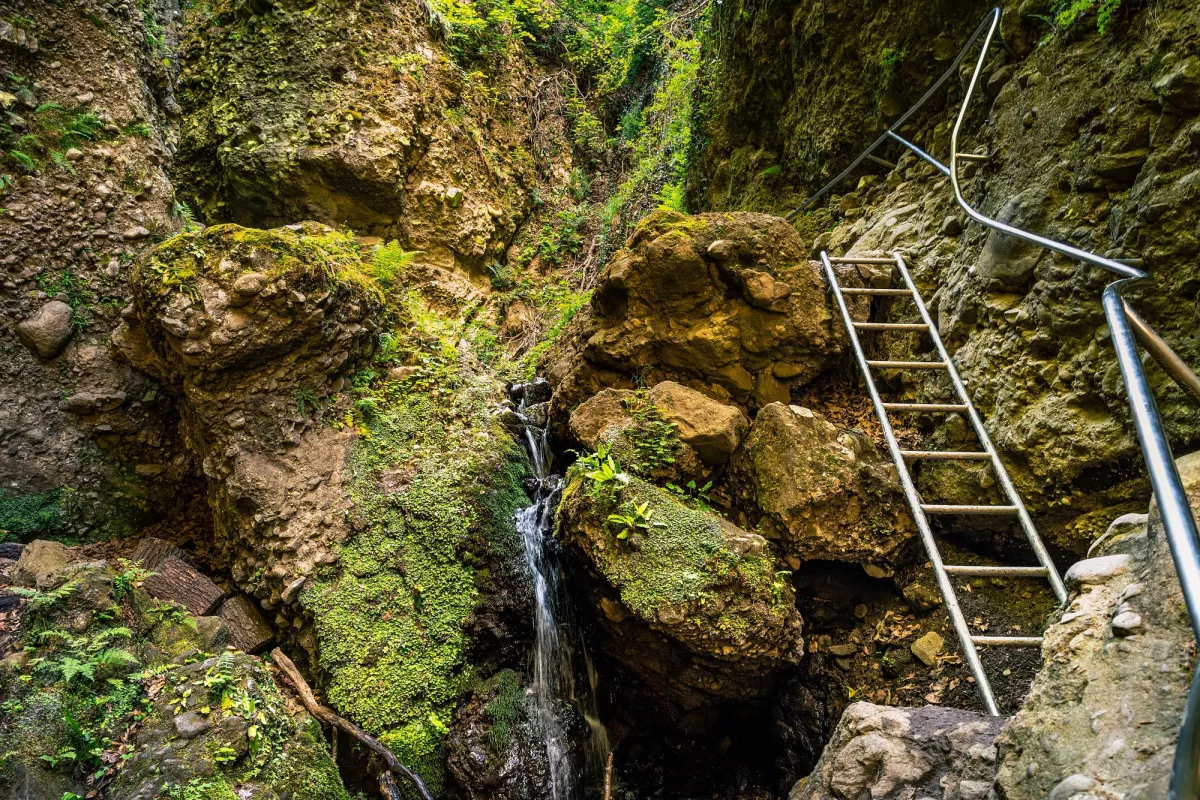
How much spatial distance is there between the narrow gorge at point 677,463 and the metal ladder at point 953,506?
0.04 meters

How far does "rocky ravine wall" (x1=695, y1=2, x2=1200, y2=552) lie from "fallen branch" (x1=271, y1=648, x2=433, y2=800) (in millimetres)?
4598

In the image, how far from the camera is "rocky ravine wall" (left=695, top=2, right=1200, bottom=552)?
9.18 ft

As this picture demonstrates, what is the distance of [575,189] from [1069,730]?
44.4 ft

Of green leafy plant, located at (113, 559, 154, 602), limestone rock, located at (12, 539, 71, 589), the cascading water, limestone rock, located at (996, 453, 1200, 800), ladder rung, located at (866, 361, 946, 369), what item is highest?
ladder rung, located at (866, 361, 946, 369)

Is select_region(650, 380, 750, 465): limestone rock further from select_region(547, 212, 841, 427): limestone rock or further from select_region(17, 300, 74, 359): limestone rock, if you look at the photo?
select_region(17, 300, 74, 359): limestone rock

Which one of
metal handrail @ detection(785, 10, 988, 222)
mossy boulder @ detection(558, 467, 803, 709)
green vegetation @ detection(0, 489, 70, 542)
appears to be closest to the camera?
mossy boulder @ detection(558, 467, 803, 709)

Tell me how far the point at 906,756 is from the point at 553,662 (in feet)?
11.0

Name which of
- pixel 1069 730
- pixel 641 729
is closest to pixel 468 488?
pixel 641 729

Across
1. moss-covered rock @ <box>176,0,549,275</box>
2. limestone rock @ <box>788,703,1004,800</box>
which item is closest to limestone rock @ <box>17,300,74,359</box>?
moss-covered rock @ <box>176,0,549,275</box>

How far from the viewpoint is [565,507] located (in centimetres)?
453

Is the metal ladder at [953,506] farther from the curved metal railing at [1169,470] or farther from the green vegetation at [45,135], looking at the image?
the green vegetation at [45,135]

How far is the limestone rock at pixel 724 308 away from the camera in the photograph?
5078 millimetres

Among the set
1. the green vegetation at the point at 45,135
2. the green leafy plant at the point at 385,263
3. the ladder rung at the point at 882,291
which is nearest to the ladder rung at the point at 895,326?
the ladder rung at the point at 882,291

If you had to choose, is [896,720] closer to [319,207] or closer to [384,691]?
[384,691]
